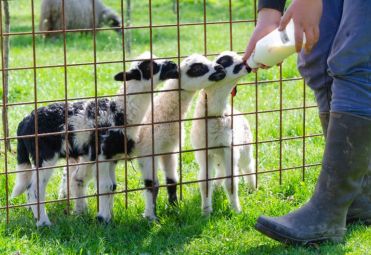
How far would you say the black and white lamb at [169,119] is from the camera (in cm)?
531

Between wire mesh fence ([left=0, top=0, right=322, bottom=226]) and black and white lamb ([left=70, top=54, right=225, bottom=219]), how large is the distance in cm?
5

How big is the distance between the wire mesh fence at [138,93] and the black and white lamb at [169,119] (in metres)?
0.05

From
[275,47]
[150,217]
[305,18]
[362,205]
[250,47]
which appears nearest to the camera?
[305,18]

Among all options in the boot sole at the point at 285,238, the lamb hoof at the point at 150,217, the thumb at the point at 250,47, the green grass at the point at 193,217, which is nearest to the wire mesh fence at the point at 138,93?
the green grass at the point at 193,217

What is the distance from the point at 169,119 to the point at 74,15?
11.8 metres

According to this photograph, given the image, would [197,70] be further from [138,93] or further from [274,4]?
[274,4]

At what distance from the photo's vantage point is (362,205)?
16.1 ft

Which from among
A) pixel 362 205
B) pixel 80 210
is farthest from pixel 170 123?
pixel 362 205

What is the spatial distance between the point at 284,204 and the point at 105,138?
1.24 metres

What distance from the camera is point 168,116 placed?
5.49 meters

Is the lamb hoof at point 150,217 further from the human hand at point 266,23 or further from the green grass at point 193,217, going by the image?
the human hand at point 266,23

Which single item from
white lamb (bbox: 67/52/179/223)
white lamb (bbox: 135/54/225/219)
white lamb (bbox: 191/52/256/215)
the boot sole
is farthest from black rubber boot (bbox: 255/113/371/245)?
white lamb (bbox: 67/52/179/223)

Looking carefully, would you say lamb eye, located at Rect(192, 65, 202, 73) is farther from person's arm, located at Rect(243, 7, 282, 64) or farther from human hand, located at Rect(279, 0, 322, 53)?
human hand, located at Rect(279, 0, 322, 53)

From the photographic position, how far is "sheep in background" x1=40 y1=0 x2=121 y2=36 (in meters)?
16.1
